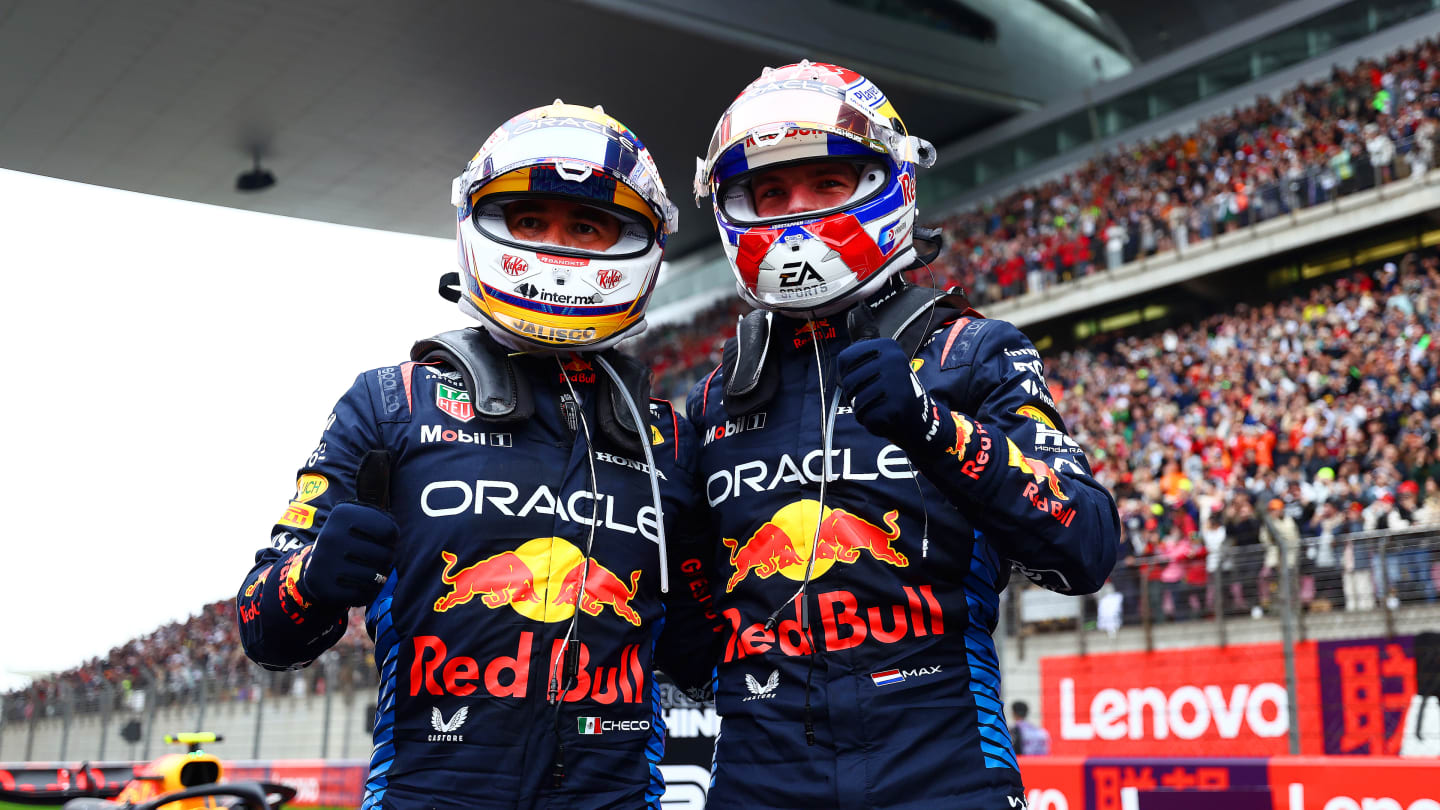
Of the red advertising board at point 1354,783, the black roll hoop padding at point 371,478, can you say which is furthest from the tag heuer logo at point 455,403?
→ the red advertising board at point 1354,783

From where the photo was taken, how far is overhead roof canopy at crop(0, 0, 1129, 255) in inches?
946

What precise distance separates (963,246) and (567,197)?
26.1 metres

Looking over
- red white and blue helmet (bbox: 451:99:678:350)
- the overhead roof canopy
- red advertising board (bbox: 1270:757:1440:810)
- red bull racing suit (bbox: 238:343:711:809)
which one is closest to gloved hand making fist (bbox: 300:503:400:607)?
red bull racing suit (bbox: 238:343:711:809)

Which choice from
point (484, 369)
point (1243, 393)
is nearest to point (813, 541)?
point (484, 369)

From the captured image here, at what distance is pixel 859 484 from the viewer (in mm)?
2805

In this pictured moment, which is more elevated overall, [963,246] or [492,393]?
[963,246]

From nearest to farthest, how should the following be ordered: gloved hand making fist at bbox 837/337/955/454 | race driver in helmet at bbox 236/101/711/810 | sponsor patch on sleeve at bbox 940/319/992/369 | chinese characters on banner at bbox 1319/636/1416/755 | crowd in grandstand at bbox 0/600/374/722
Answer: gloved hand making fist at bbox 837/337/955/454, race driver in helmet at bbox 236/101/711/810, sponsor patch on sleeve at bbox 940/319/992/369, chinese characters on banner at bbox 1319/636/1416/755, crowd in grandstand at bbox 0/600/374/722

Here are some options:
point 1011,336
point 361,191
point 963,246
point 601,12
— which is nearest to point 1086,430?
point 963,246

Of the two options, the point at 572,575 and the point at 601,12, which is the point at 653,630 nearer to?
the point at 572,575

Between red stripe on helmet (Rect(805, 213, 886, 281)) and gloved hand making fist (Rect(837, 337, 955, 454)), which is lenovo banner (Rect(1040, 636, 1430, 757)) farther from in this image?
gloved hand making fist (Rect(837, 337, 955, 454))

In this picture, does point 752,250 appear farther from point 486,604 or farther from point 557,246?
point 486,604

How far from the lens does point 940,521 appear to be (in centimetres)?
275

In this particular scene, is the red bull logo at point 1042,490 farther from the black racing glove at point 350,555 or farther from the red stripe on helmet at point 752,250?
the black racing glove at point 350,555

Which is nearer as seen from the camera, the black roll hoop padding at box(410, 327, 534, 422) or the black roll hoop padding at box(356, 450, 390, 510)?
the black roll hoop padding at box(356, 450, 390, 510)
